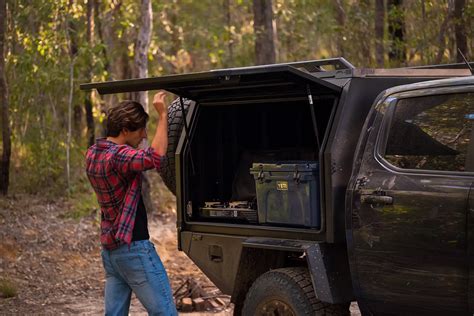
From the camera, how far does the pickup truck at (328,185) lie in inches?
214

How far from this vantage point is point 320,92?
21.9 ft

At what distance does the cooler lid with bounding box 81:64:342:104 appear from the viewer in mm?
6152

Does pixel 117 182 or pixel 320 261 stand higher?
pixel 117 182

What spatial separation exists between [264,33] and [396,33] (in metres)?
3.48

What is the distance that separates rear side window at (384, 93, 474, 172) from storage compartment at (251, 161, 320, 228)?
0.67 metres

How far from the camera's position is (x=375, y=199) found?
18.9 ft

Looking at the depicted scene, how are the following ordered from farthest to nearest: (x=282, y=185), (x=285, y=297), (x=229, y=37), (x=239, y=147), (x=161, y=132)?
(x=229, y=37), (x=239, y=147), (x=282, y=185), (x=285, y=297), (x=161, y=132)

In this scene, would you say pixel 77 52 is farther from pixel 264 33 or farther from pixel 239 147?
pixel 239 147

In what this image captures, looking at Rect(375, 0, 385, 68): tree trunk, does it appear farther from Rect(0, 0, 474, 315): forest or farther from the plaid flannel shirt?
the plaid flannel shirt

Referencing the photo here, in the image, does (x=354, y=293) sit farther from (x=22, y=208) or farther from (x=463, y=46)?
(x=22, y=208)

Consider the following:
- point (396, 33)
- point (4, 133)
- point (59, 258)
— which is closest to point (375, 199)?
point (59, 258)

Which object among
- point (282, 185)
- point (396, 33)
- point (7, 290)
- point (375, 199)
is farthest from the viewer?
point (396, 33)

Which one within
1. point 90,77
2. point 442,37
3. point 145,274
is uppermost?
point 442,37

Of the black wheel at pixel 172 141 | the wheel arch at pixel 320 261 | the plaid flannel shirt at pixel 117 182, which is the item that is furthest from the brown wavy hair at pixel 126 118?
the black wheel at pixel 172 141
